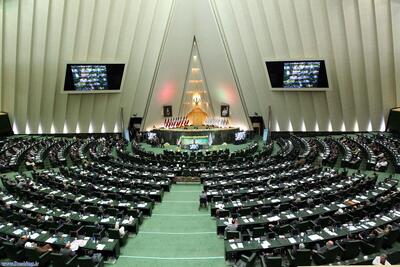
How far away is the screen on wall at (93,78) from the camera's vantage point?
1355 inches

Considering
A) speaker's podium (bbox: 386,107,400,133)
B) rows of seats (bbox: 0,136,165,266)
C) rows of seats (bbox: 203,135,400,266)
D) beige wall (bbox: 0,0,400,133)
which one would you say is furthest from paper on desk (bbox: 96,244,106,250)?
speaker's podium (bbox: 386,107,400,133)

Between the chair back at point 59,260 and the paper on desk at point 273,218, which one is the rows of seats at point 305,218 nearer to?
the paper on desk at point 273,218

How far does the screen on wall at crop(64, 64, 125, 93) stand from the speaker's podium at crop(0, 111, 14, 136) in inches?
287

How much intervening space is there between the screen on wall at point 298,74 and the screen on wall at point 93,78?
52.6ft

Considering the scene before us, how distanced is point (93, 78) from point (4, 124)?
1090 cm

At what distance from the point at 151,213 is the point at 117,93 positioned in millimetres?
25046

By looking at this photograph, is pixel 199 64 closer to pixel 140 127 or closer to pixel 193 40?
pixel 193 40

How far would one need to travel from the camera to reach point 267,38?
112 ft

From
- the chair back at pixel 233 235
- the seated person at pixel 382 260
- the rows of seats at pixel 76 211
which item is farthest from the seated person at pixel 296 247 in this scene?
the rows of seats at pixel 76 211

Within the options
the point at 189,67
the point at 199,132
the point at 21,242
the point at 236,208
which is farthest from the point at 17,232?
the point at 189,67

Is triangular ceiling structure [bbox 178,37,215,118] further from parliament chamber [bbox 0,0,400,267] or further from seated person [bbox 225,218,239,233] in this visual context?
seated person [bbox 225,218,239,233]

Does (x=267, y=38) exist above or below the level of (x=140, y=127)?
above

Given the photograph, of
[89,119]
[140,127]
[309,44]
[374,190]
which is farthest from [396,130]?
[89,119]

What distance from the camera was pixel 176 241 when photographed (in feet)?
38.7
